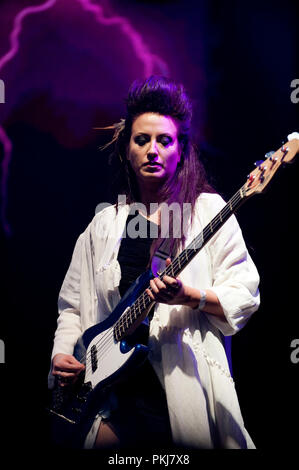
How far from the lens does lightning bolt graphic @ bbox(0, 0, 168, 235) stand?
103 inches

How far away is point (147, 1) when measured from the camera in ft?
8.60

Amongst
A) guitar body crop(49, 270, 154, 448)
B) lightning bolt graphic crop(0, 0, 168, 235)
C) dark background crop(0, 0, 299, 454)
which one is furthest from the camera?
lightning bolt graphic crop(0, 0, 168, 235)

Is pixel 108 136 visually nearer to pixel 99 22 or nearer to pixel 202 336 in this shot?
pixel 99 22

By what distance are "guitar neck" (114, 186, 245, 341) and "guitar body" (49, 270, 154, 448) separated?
0.03 metres

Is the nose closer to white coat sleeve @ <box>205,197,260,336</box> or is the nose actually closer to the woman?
the woman

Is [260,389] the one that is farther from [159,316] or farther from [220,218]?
[220,218]

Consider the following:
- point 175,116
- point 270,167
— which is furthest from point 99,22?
point 270,167

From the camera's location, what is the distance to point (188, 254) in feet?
4.95

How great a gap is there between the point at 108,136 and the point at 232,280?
4.67 feet

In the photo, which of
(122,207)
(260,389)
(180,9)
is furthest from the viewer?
(180,9)

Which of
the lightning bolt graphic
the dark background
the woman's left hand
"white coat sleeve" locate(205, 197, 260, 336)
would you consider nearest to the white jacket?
"white coat sleeve" locate(205, 197, 260, 336)

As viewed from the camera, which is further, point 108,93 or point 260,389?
point 108,93

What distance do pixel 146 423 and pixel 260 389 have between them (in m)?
0.87

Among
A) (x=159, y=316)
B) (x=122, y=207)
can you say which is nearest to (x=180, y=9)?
(x=122, y=207)
